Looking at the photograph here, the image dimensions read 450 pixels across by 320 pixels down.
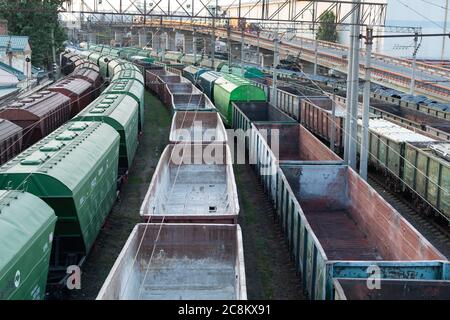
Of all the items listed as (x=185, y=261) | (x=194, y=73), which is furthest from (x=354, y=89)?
(x=194, y=73)

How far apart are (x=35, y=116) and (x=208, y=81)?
21.7 m

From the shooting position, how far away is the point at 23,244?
27.7 ft

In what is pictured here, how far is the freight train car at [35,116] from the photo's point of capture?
18.2 meters

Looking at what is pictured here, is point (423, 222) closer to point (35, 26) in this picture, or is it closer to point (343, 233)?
point (343, 233)

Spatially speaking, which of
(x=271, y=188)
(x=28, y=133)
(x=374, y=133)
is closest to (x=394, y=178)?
(x=374, y=133)

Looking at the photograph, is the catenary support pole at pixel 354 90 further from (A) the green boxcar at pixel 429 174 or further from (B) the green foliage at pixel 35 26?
(B) the green foliage at pixel 35 26

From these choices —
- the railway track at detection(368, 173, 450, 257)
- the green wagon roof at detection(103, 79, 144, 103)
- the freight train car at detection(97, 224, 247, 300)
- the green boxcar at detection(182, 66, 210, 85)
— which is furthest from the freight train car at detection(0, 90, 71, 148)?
the green boxcar at detection(182, 66, 210, 85)

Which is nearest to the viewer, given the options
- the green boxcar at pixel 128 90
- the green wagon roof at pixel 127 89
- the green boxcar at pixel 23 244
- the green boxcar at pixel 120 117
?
the green boxcar at pixel 23 244

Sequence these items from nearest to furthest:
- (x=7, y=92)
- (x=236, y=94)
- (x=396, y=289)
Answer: (x=396, y=289), (x=236, y=94), (x=7, y=92)

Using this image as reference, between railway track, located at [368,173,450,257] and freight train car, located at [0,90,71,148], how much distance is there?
40.9 feet

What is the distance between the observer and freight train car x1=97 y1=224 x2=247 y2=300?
10750mm

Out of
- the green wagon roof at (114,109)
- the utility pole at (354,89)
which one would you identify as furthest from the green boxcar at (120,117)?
the utility pole at (354,89)

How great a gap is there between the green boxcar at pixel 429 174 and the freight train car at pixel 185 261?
22.3 feet

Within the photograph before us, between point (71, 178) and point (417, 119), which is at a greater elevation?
point (71, 178)
